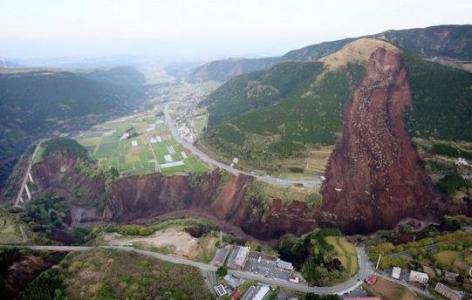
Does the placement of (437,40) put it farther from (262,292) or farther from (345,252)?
(262,292)

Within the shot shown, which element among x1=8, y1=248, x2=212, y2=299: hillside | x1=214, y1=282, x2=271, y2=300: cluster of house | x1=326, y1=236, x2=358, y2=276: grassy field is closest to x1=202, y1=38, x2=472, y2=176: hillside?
x1=326, y1=236, x2=358, y2=276: grassy field

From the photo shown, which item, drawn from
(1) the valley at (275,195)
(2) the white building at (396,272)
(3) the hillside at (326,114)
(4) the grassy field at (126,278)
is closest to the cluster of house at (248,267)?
(1) the valley at (275,195)

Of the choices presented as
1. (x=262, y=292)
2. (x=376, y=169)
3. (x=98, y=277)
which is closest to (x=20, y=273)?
(x=98, y=277)

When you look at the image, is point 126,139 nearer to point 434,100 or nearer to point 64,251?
point 64,251

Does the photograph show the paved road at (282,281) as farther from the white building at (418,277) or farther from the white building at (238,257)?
the white building at (418,277)

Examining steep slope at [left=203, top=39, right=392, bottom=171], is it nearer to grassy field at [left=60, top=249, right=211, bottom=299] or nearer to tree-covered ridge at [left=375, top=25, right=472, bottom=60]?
tree-covered ridge at [left=375, top=25, right=472, bottom=60]
